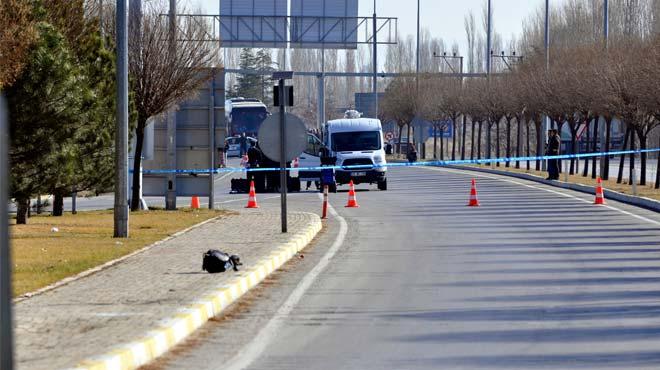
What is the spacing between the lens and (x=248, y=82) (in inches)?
6156

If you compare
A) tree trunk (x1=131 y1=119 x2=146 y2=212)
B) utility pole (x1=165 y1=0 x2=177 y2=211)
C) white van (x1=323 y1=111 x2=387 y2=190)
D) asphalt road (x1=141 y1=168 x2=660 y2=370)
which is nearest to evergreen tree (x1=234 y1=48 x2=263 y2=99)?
white van (x1=323 y1=111 x2=387 y2=190)

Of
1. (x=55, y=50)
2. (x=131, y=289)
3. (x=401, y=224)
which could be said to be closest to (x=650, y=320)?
(x=131, y=289)

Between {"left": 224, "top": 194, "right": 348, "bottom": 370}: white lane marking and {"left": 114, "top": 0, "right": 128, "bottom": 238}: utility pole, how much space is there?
357cm

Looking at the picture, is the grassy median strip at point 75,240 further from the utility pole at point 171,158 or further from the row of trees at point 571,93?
the row of trees at point 571,93

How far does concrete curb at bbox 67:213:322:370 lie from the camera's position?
8.33 metres

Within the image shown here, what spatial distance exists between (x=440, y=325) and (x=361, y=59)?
137123mm

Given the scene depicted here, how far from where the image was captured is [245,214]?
2822cm

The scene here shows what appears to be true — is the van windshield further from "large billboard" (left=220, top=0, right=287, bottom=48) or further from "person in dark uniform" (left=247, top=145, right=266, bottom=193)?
"large billboard" (left=220, top=0, right=287, bottom=48)

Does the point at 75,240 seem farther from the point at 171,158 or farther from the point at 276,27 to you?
the point at 276,27

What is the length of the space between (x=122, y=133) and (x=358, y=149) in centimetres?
2662

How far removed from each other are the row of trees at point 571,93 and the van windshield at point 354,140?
849cm

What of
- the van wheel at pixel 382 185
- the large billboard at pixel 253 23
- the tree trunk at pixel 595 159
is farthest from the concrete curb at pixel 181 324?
the large billboard at pixel 253 23

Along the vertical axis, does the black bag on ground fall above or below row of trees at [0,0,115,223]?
below

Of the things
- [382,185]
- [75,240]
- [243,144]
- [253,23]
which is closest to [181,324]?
[75,240]
